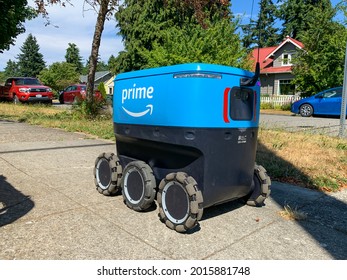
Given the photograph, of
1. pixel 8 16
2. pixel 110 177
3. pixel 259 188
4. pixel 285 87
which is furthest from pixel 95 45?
pixel 285 87

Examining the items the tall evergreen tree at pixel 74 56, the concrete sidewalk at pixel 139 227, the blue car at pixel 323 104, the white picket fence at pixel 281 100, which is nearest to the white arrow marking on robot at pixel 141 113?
the concrete sidewalk at pixel 139 227

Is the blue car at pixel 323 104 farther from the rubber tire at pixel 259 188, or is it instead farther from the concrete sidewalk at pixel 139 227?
the rubber tire at pixel 259 188

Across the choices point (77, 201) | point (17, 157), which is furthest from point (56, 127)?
point (77, 201)

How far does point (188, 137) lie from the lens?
2.75m

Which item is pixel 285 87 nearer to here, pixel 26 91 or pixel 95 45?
pixel 26 91

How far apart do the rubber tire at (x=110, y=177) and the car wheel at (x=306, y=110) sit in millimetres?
14013

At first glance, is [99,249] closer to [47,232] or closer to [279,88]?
[47,232]

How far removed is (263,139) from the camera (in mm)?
7336

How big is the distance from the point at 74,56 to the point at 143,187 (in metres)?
87.0

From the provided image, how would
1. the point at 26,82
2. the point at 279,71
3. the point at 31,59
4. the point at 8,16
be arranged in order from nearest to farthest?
the point at 8,16 < the point at 26,82 < the point at 279,71 < the point at 31,59

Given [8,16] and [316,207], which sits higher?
[8,16]

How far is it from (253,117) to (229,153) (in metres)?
0.47

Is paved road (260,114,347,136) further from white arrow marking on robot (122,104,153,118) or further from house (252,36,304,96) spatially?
house (252,36,304,96)

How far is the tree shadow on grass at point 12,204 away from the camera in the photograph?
3100 millimetres
